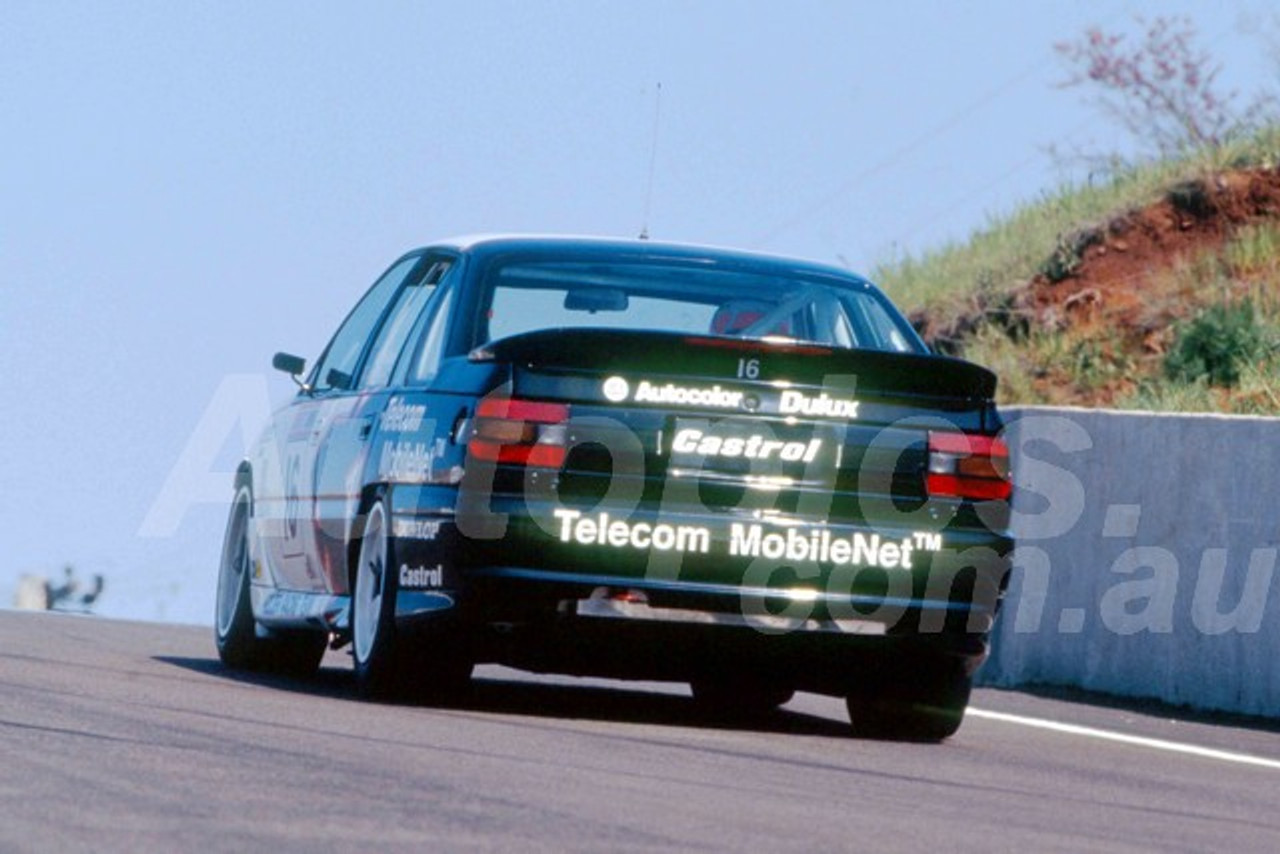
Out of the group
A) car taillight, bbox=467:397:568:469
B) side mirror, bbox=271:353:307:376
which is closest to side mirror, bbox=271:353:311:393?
side mirror, bbox=271:353:307:376

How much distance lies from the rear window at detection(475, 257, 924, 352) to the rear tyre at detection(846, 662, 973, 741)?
1.15m

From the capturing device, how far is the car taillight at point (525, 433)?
10344 mm

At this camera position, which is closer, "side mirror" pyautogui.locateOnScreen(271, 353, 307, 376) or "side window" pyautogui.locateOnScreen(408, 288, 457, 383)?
"side window" pyautogui.locateOnScreen(408, 288, 457, 383)

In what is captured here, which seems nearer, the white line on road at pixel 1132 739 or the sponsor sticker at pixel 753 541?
the sponsor sticker at pixel 753 541

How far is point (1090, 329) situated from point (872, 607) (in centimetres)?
1593

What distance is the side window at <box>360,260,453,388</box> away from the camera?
11.7 metres

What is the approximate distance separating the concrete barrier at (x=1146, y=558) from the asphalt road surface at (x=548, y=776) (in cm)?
153

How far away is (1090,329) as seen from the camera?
26.1m

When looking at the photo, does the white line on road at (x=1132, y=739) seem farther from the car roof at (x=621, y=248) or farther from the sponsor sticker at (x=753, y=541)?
the car roof at (x=621, y=248)

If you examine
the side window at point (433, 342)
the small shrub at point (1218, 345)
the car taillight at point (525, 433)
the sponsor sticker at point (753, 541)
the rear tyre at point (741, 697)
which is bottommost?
the rear tyre at point (741, 697)

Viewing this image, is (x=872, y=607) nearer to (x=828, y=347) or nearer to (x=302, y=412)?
(x=828, y=347)

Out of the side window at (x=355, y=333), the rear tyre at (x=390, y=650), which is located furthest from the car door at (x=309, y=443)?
the rear tyre at (x=390, y=650)

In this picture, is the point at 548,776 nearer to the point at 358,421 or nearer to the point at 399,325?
the point at 358,421

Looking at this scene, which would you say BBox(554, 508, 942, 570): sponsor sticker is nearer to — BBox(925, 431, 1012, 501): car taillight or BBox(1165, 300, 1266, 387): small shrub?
BBox(925, 431, 1012, 501): car taillight
